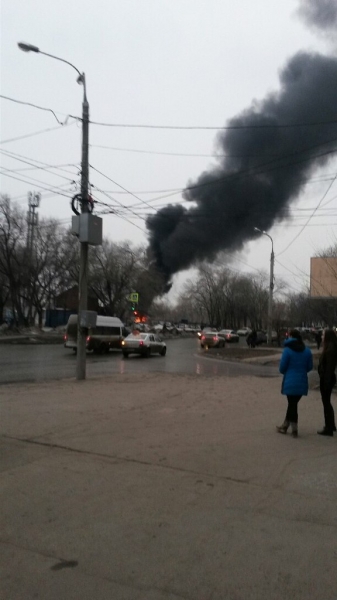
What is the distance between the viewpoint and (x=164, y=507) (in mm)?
4535

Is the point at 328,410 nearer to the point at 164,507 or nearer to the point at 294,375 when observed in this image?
the point at 294,375

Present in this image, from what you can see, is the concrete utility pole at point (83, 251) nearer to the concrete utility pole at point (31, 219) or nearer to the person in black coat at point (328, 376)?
the person in black coat at point (328, 376)

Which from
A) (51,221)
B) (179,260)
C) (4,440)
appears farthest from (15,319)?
(4,440)

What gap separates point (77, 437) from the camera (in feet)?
23.0

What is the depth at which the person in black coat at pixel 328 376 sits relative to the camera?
296 inches

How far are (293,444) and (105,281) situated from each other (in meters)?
48.8

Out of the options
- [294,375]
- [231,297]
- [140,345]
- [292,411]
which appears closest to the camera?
[292,411]

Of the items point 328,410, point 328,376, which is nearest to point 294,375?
point 328,376

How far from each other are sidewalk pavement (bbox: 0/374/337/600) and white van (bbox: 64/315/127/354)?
58.4ft

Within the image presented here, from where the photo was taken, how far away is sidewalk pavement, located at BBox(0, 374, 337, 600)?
10.9 feet

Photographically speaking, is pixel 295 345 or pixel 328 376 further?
pixel 328 376

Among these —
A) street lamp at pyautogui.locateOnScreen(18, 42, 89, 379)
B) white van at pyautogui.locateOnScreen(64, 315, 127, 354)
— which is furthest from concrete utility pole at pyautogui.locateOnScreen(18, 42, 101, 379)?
white van at pyautogui.locateOnScreen(64, 315, 127, 354)

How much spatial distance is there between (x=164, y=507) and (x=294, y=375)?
3.50m

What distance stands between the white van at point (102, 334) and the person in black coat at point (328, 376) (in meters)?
19.6
